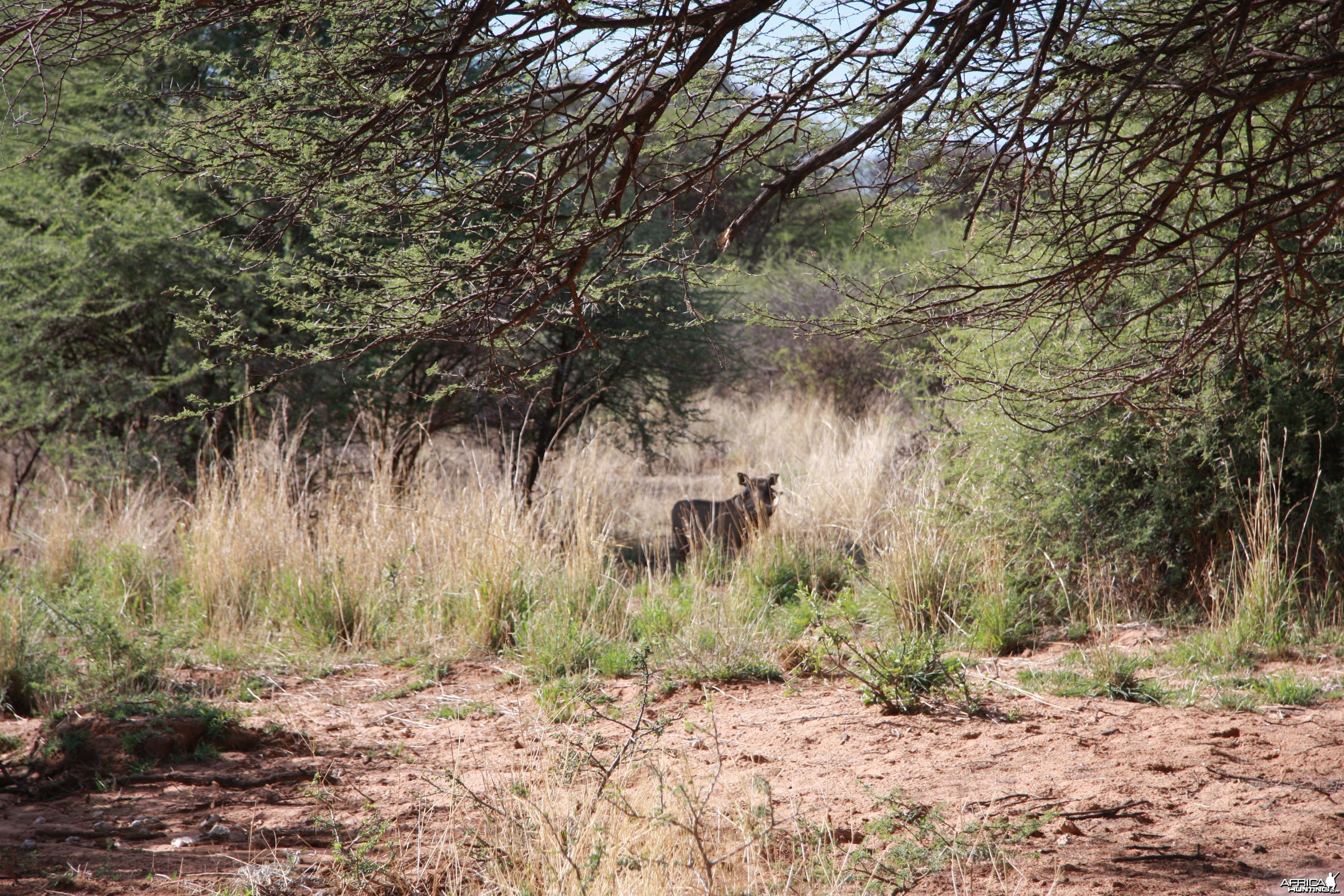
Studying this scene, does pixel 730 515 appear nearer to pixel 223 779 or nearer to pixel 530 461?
pixel 530 461

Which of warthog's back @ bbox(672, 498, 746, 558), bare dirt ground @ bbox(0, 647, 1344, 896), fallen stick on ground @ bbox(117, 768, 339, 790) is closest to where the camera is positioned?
bare dirt ground @ bbox(0, 647, 1344, 896)

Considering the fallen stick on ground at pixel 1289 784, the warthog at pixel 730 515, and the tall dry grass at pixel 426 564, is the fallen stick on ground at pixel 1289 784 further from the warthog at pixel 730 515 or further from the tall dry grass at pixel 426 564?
the warthog at pixel 730 515

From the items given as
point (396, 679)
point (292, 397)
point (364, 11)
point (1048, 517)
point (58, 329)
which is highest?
point (364, 11)

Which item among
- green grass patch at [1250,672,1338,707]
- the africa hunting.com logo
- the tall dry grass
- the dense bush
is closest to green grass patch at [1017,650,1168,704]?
green grass patch at [1250,672,1338,707]

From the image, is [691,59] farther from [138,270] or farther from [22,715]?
[138,270]

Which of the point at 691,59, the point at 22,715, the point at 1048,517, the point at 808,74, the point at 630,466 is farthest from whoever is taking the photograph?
the point at 630,466

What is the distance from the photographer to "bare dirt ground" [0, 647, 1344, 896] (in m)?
2.65

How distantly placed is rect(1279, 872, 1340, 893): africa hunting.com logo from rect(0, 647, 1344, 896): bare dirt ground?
0.08 feet

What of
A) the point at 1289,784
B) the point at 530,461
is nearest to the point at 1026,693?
the point at 1289,784

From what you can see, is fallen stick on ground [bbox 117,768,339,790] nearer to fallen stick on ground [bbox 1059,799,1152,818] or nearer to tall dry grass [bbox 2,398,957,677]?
tall dry grass [bbox 2,398,957,677]

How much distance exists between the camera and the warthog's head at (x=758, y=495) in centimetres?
739

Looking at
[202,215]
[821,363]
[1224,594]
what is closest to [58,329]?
[202,215]

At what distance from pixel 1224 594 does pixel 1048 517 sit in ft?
3.20

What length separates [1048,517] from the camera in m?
5.69
